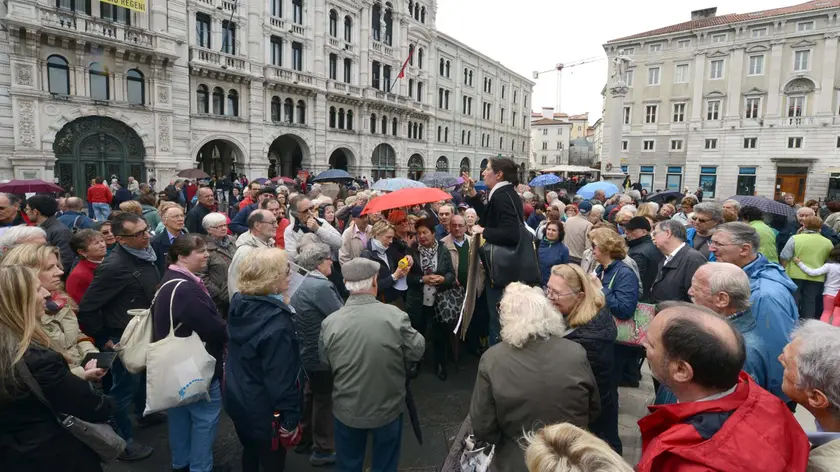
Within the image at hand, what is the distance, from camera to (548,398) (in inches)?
97.2

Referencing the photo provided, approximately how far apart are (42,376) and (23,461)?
1.54 feet

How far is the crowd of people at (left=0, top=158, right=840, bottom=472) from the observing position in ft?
5.72

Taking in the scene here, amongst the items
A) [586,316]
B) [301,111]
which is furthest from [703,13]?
[586,316]

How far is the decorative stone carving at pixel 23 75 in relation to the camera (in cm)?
1744

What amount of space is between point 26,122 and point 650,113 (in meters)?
40.5

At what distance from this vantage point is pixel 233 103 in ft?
81.8

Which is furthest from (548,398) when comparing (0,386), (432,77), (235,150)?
(432,77)

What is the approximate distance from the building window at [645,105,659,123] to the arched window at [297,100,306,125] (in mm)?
27988

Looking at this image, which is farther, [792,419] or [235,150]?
[235,150]

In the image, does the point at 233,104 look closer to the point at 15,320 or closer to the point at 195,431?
the point at 195,431

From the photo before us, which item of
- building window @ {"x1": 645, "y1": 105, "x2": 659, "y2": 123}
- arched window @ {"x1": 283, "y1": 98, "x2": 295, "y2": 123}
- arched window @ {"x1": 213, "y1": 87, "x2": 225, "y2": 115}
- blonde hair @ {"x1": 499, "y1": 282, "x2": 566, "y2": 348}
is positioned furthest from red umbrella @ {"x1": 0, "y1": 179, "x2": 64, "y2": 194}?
building window @ {"x1": 645, "y1": 105, "x2": 659, "y2": 123}

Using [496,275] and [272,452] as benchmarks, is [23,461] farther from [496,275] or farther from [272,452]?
[496,275]

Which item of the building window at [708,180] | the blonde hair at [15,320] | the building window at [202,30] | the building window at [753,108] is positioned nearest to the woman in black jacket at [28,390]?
the blonde hair at [15,320]

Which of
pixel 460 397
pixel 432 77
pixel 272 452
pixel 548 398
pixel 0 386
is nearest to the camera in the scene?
pixel 0 386
